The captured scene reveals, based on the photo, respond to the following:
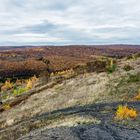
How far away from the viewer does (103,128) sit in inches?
580

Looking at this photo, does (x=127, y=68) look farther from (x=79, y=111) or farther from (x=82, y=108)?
(x=79, y=111)

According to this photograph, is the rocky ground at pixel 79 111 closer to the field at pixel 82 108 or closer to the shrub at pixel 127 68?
the field at pixel 82 108

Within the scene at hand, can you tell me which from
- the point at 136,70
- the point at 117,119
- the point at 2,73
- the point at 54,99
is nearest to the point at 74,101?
the point at 54,99

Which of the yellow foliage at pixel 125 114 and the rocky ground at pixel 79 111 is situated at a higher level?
the yellow foliage at pixel 125 114

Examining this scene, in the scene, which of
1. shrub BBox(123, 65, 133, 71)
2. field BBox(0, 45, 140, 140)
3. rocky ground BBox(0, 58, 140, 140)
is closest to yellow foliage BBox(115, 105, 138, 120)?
field BBox(0, 45, 140, 140)

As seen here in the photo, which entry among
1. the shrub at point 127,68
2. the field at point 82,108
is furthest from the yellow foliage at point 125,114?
the shrub at point 127,68

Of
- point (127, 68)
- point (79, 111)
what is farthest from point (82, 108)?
point (127, 68)

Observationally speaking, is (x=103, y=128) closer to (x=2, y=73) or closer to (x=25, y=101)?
(x=25, y=101)

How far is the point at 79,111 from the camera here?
2070cm

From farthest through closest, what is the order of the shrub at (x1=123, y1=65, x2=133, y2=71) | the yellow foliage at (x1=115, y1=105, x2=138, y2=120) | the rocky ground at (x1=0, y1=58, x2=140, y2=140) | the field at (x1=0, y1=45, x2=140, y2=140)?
the shrub at (x1=123, y1=65, x2=133, y2=71) < the yellow foliage at (x1=115, y1=105, x2=138, y2=120) < the field at (x1=0, y1=45, x2=140, y2=140) < the rocky ground at (x1=0, y1=58, x2=140, y2=140)

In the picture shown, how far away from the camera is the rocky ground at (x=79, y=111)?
1406 centimetres

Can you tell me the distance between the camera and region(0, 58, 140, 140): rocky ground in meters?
14.1

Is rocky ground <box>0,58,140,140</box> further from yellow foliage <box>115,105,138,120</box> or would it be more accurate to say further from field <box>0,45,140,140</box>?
yellow foliage <box>115,105,138,120</box>

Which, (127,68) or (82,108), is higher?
(127,68)
